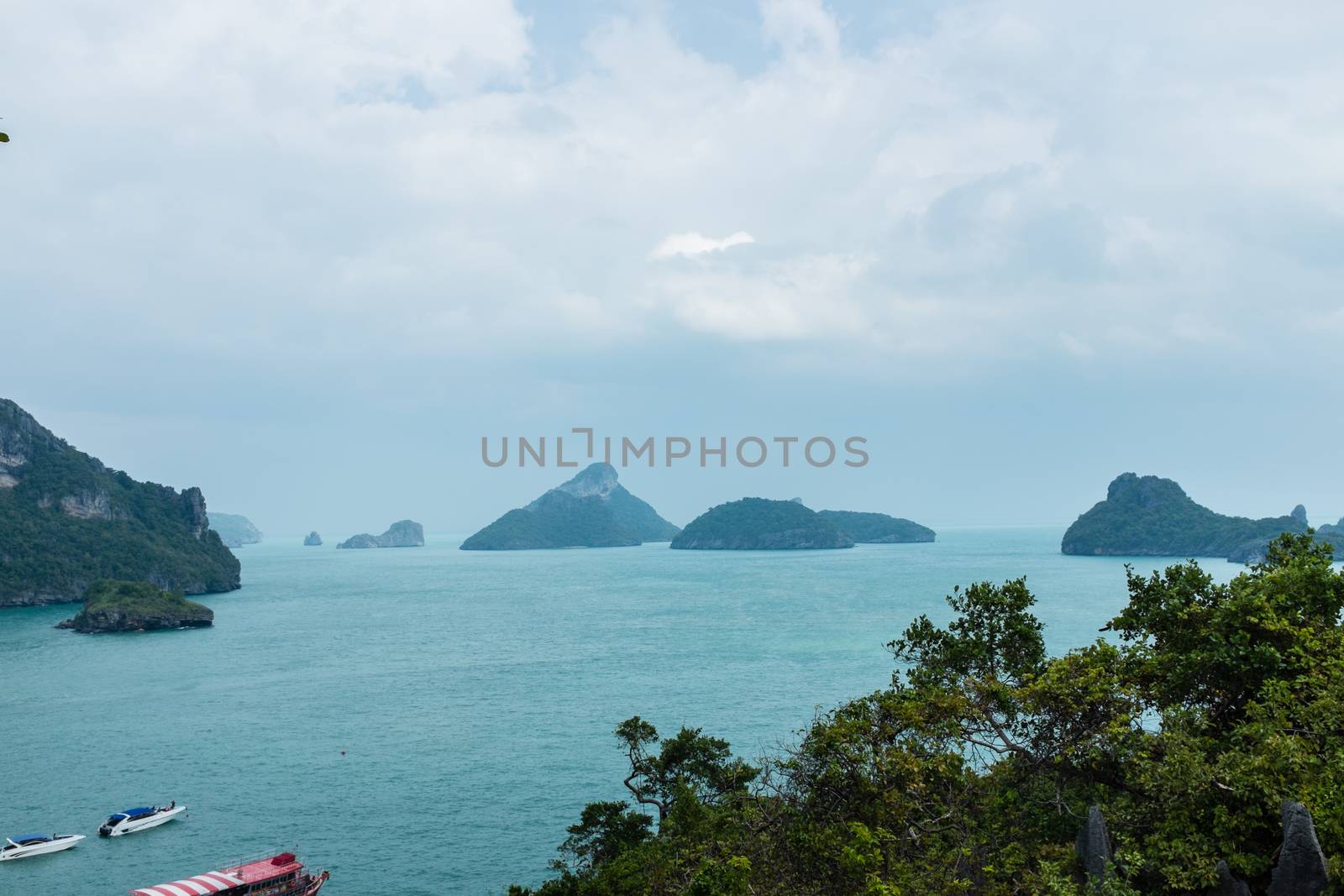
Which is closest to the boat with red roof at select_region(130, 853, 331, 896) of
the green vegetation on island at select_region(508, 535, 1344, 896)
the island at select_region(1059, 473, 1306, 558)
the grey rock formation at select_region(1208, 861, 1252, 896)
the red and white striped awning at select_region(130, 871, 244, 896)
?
the red and white striped awning at select_region(130, 871, 244, 896)

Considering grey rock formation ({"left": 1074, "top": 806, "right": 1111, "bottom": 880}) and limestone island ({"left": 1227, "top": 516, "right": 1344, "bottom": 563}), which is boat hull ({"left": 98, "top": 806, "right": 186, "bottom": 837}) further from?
limestone island ({"left": 1227, "top": 516, "right": 1344, "bottom": 563})

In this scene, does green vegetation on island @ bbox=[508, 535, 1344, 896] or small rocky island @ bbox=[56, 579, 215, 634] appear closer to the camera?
green vegetation on island @ bbox=[508, 535, 1344, 896]

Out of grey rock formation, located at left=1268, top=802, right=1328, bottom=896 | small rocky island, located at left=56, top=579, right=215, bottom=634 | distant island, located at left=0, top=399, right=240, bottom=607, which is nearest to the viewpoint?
grey rock formation, located at left=1268, top=802, right=1328, bottom=896

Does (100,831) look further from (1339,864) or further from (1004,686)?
(1339,864)

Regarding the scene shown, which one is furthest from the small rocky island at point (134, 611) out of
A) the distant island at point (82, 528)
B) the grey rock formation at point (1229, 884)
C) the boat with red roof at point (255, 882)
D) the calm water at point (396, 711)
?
the grey rock formation at point (1229, 884)

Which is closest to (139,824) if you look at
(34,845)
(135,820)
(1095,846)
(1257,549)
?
(135,820)

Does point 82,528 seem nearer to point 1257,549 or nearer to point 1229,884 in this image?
point 1229,884

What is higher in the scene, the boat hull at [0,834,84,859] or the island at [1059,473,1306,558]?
the island at [1059,473,1306,558]
